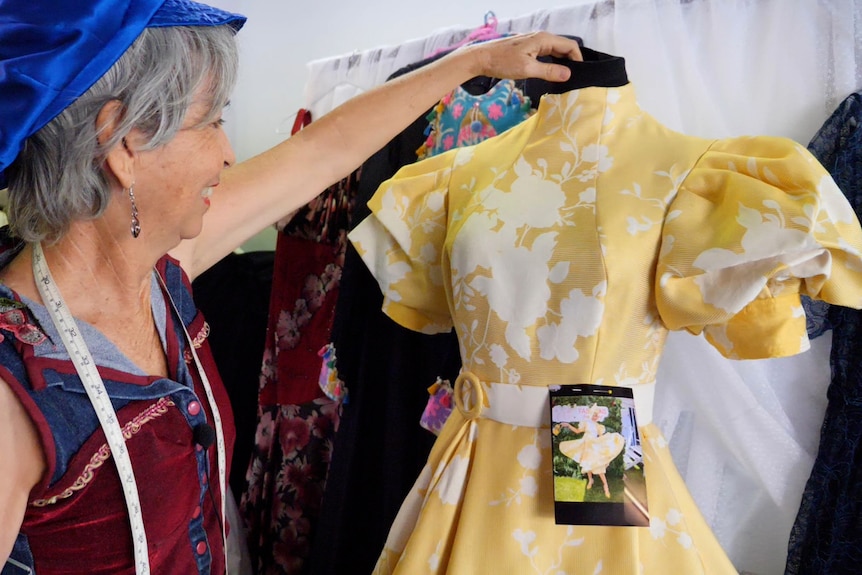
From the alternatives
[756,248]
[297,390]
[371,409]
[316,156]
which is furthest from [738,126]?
[297,390]

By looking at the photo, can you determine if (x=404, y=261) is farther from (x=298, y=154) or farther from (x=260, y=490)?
(x=260, y=490)

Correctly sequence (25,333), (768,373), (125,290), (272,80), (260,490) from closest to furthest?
(25,333), (125,290), (768,373), (260,490), (272,80)

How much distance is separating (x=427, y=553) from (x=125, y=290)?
1.47 ft

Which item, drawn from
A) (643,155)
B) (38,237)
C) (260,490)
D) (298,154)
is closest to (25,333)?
(38,237)

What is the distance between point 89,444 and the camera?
0.74 metres

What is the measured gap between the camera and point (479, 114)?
1.31 m

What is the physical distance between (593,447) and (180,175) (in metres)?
0.52

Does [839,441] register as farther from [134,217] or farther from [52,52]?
[52,52]

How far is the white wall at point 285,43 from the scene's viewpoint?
2084 mm

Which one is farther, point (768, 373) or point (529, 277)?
point (768, 373)

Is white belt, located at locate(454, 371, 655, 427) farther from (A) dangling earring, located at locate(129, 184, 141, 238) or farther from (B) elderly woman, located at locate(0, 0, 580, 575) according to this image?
(A) dangling earring, located at locate(129, 184, 141, 238)

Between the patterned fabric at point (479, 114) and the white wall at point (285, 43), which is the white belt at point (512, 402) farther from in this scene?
the white wall at point (285, 43)

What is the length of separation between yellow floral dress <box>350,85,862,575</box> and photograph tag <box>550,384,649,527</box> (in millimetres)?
23

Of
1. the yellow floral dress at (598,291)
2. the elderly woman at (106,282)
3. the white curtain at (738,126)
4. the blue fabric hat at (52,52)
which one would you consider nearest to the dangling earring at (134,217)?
the elderly woman at (106,282)
